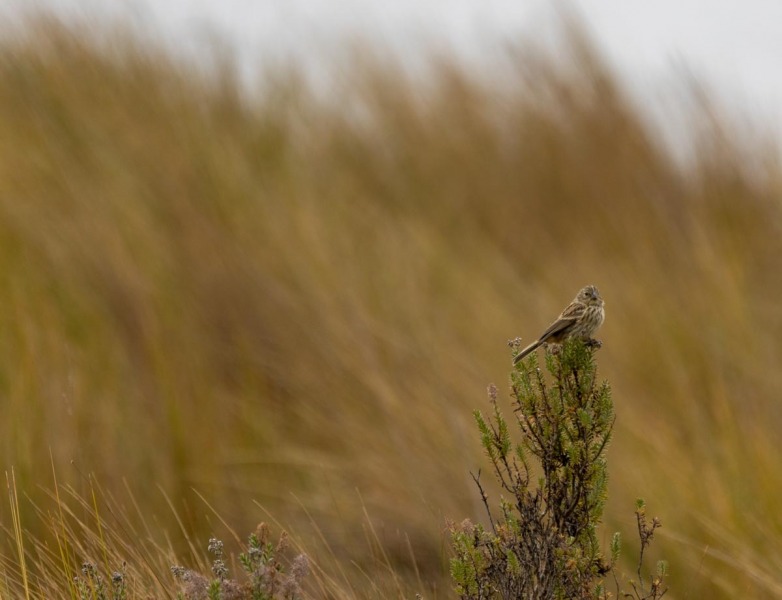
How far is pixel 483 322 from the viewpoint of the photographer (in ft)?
→ 19.8

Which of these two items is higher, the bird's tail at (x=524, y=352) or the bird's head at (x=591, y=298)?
the bird's head at (x=591, y=298)

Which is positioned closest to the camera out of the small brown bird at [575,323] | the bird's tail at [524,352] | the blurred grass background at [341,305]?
the bird's tail at [524,352]

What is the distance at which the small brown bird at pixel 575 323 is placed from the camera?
3.40m

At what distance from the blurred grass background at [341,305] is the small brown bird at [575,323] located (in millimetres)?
709

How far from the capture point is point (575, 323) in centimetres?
341

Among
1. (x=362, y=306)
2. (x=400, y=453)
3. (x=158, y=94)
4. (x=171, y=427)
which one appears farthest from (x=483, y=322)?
(x=158, y=94)

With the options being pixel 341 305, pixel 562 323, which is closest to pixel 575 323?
pixel 562 323

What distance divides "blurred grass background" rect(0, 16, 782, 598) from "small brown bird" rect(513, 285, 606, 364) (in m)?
0.71

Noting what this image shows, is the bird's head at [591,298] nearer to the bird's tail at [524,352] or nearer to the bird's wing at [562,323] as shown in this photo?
the bird's wing at [562,323]

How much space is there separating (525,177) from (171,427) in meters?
3.60

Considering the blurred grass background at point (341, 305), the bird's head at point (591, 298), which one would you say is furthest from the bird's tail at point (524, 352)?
Result: the blurred grass background at point (341, 305)

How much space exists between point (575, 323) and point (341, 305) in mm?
2566

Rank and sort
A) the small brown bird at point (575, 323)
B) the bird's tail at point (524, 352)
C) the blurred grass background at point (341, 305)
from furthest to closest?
the blurred grass background at point (341, 305) < the small brown bird at point (575, 323) < the bird's tail at point (524, 352)

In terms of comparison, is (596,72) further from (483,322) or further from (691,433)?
(691,433)
